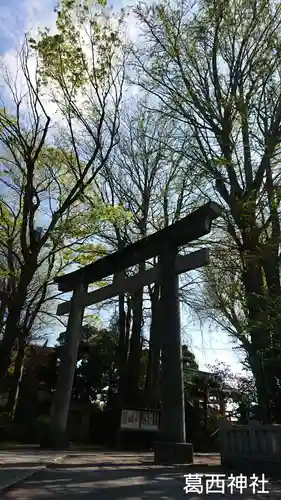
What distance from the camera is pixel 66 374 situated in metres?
11.0

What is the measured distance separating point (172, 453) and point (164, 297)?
119 inches

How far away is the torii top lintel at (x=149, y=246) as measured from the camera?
8781mm

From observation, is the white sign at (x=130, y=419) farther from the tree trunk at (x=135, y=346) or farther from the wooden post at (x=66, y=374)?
the tree trunk at (x=135, y=346)

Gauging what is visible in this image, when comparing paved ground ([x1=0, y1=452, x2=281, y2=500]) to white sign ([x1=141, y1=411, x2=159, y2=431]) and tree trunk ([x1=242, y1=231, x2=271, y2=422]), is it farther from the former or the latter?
white sign ([x1=141, y1=411, x2=159, y2=431])

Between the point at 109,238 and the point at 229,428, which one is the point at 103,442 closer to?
the point at 109,238

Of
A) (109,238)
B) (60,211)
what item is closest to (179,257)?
(60,211)

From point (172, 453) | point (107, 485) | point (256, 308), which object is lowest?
point (107, 485)

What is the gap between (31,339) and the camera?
2167 centimetres

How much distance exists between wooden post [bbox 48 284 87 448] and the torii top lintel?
455 mm

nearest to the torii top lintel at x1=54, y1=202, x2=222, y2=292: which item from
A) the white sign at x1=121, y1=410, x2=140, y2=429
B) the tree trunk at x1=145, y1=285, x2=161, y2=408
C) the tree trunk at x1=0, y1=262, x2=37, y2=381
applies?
the tree trunk at x1=0, y1=262, x2=37, y2=381

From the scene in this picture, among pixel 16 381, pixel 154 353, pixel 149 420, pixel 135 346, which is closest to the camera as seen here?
pixel 149 420

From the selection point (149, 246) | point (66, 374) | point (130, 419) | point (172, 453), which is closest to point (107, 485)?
point (172, 453)

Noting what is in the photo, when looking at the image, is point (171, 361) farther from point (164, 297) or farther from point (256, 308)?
point (256, 308)

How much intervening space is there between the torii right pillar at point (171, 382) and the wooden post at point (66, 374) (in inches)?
138
